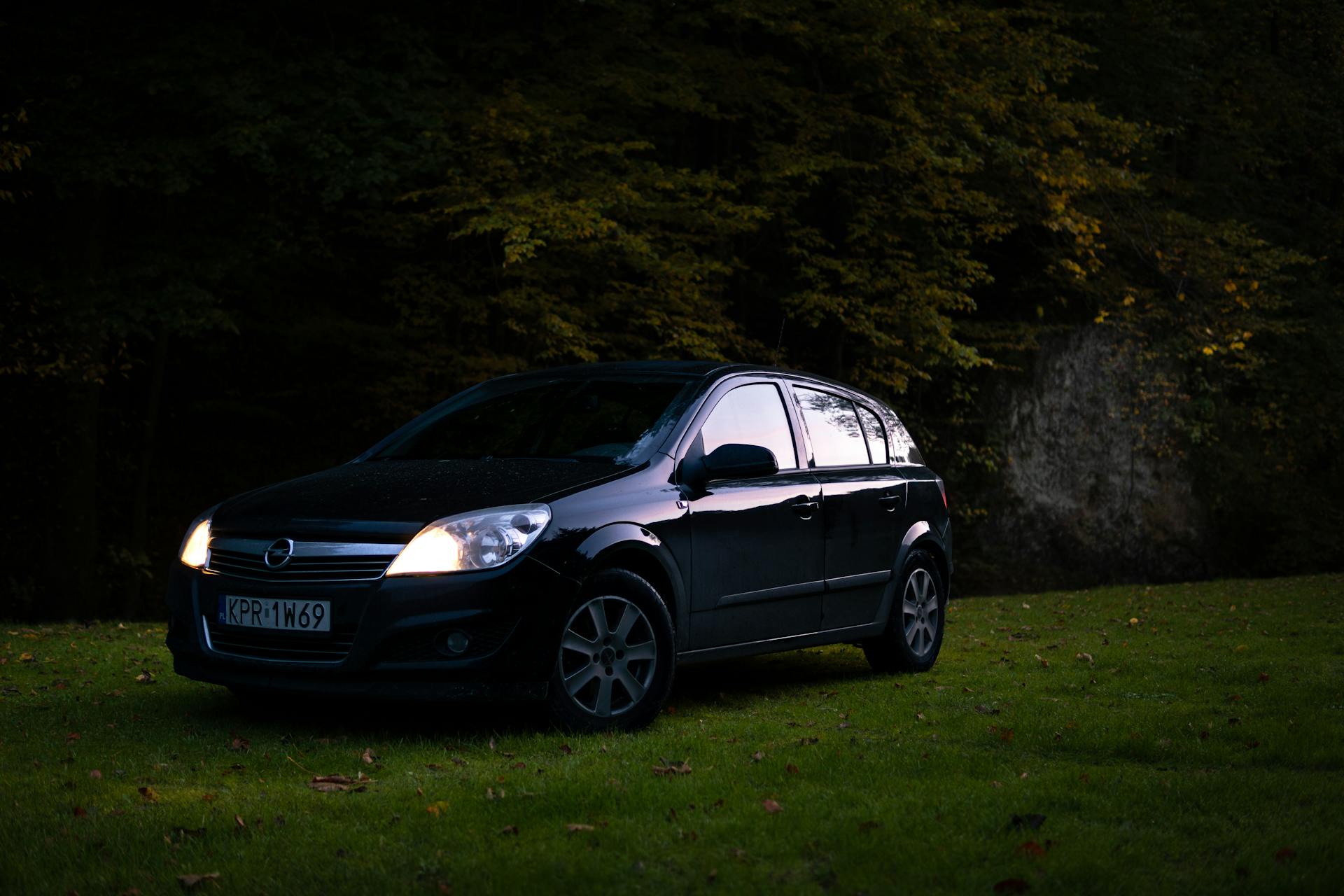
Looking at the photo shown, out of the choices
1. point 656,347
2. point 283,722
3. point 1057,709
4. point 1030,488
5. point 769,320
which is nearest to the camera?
point 283,722

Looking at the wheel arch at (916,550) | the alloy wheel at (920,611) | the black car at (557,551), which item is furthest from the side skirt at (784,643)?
the alloy wheel at (920,611)

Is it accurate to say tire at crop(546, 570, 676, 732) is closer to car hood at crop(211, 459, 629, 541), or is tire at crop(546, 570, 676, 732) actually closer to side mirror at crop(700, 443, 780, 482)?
car hood at crop(211, 459, 629, 541)

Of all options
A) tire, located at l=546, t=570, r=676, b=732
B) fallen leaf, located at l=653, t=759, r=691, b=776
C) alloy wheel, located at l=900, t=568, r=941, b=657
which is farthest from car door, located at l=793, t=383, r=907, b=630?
fallen leaf, located at l=653, t=759, r=691, b=776

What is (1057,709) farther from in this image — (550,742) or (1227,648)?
(1227,648)

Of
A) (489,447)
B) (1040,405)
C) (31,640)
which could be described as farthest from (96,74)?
(1040,405)

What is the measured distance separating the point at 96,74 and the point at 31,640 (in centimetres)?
644

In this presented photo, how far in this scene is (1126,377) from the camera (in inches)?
1036

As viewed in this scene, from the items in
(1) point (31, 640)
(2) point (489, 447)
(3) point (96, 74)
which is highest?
(3) point (96, 74)

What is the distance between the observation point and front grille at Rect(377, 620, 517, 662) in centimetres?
636

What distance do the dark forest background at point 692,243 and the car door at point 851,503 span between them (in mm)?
6676

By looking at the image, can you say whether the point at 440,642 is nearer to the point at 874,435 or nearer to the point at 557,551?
the point at 557,551

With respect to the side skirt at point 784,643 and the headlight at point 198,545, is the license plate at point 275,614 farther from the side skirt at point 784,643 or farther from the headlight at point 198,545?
the side skirt at point 784,643

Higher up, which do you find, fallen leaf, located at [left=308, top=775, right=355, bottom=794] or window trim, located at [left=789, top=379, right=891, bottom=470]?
window trim, located at [left=789, top=379, right=891, bottom=470]

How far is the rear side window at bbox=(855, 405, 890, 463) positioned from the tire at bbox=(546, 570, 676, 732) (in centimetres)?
274
